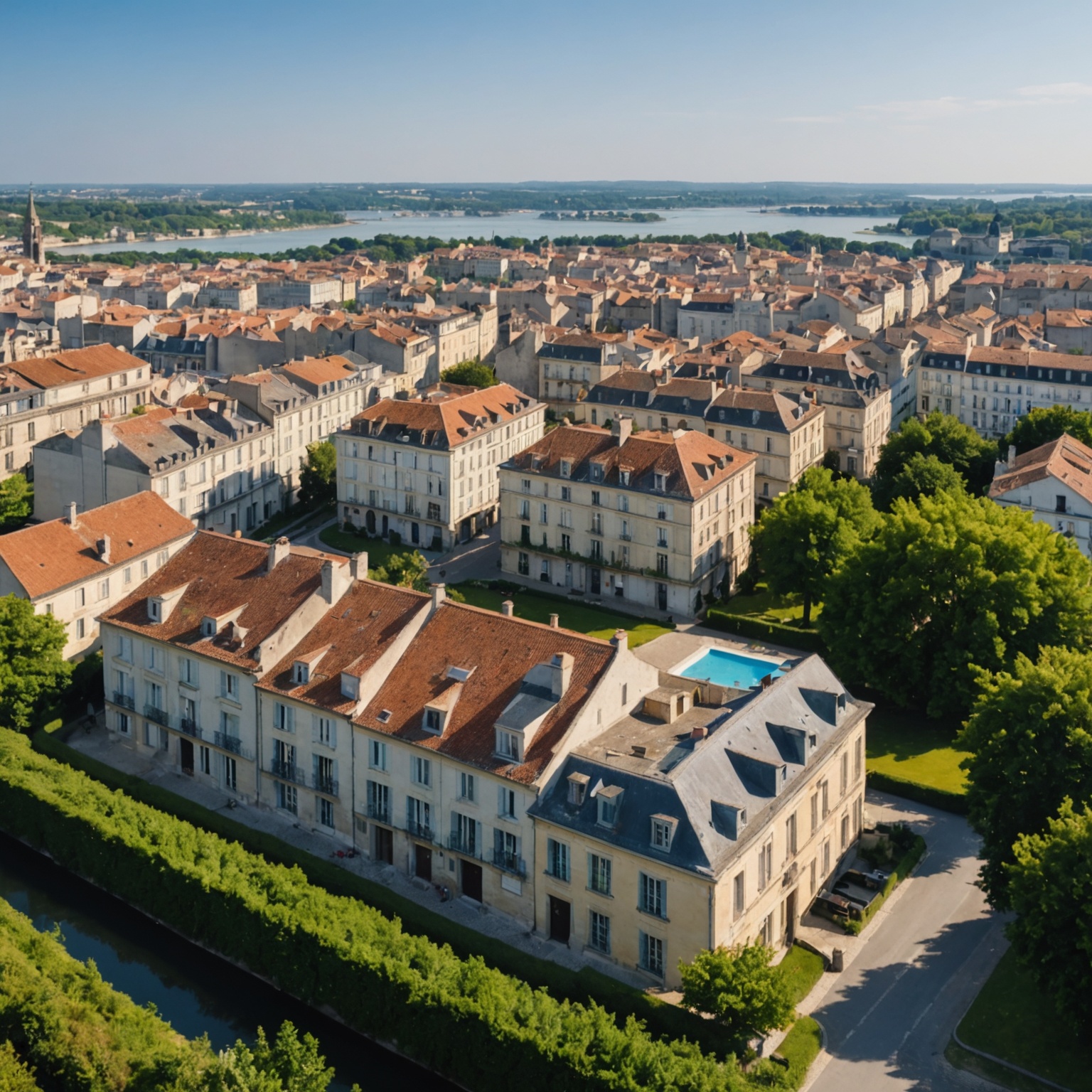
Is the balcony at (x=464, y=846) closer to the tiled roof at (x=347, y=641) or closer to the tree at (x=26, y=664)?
the tiled roof at (x=347, y=641)

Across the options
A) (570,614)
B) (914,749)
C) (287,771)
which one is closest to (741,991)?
(287,771)

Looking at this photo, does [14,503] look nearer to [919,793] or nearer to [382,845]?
[382,845]

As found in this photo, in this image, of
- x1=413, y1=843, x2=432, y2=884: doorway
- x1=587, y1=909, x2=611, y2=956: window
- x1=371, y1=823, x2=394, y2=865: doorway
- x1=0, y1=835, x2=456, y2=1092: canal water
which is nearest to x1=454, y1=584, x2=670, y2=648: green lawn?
x1=371, y1=823, x2=394, y2=865: doorway

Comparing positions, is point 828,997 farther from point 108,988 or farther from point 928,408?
point 928,408

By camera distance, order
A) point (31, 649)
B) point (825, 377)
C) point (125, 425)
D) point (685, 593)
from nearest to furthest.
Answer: point (31, 649)
point (685, 593)
point (125, 425)
point (825, 377)

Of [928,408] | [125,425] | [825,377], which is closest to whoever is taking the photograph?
[125,425]

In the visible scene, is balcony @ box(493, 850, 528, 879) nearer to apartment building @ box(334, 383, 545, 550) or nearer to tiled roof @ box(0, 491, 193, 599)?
tiled roof @ box(0, 491, 193, 599)

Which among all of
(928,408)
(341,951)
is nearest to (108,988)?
(341,951)
